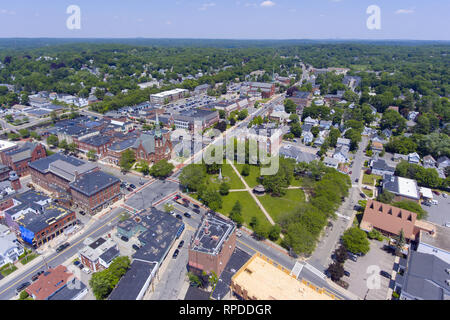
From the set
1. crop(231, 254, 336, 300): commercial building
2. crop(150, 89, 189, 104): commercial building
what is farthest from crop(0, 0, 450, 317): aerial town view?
crop(150, 89, 189, 104): commercial building

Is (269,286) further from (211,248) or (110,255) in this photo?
(110,255)

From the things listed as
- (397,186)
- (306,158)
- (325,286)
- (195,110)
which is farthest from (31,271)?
(195,110)

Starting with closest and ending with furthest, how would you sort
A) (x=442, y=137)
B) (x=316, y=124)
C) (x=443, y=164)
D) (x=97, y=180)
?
1. (x=97, y=180)
2. (x=443, y=164)
3. (x=442, y=137)
4. (x=316, y=124)

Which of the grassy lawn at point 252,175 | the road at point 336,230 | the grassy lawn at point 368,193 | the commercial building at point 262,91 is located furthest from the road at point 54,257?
the commercial building at point 262,91

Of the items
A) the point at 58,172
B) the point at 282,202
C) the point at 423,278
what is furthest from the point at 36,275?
the point at 423,278

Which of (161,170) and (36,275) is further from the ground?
(161,170)

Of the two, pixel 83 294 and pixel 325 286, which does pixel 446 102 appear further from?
pixel 83 294
